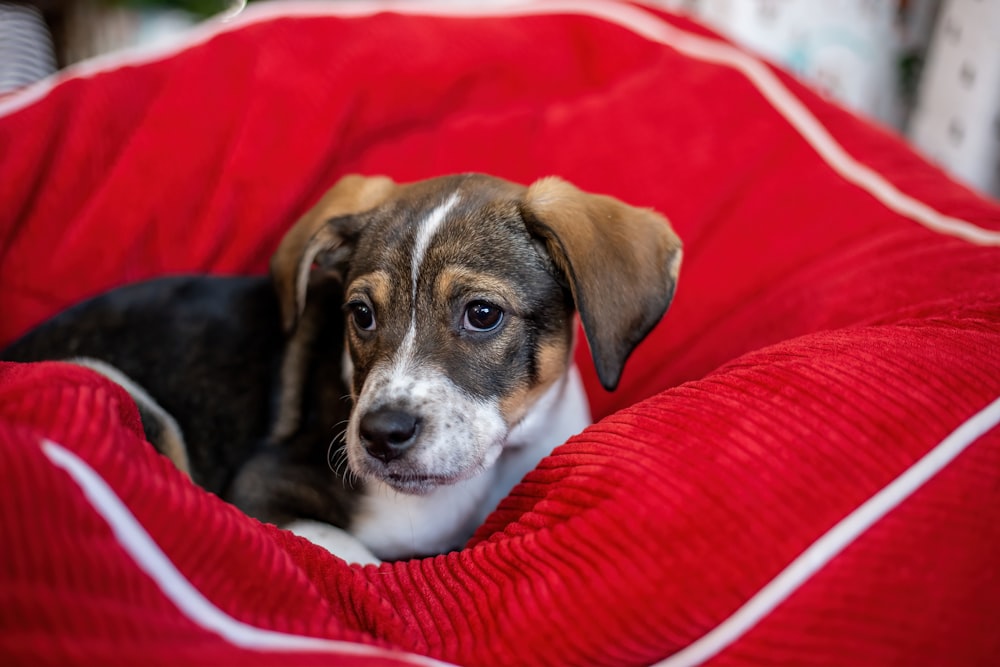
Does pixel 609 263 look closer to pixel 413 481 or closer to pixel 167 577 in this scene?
pixel 413 481

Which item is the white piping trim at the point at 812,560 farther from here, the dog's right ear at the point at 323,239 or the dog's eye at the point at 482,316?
the dog's right ear at the point at 323,239

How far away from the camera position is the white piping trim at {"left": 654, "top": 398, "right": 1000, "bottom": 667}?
129 centimetres

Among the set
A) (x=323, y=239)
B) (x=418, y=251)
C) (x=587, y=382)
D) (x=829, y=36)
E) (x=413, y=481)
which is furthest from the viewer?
(x=829, y=36)

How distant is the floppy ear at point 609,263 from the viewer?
1821 mm

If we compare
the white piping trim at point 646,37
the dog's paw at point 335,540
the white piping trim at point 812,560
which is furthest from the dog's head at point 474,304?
the white piping trim at point 646,37

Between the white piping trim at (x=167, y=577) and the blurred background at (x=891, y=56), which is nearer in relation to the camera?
the white piping trim at (x=167, y=577)

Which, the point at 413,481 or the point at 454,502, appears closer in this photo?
the point at 413,481

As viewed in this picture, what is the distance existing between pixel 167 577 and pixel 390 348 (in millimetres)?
756

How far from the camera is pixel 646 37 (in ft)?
10.1

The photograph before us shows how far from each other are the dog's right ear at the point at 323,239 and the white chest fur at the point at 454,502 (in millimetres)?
560

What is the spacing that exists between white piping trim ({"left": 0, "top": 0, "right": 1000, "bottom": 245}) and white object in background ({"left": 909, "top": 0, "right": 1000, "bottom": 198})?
43.9 inches

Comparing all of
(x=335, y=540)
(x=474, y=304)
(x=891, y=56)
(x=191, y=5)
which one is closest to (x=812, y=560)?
(x=474, y=304)

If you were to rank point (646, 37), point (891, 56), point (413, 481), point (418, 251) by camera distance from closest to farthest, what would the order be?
A: point (413, 481) < point (418, 251) < point (646, 37) < point (891, 56)

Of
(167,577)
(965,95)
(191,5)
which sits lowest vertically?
(167,577)
